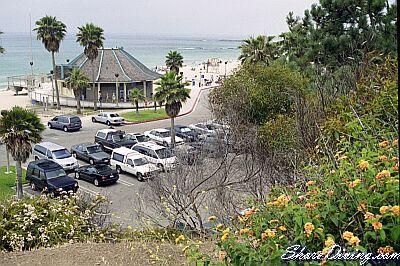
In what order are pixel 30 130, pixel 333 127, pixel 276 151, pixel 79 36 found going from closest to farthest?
pixel 333 127
pixel 276 151
pixel 30 130
pixel 79 36

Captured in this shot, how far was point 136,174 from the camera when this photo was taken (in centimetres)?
2052

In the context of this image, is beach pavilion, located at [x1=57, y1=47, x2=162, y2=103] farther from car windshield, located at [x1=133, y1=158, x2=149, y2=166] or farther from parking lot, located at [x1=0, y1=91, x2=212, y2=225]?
car windshield, located at [x1=133, y1=158, x2=149, y2=166]

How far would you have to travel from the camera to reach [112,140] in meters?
25.7

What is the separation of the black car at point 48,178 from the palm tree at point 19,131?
111cm

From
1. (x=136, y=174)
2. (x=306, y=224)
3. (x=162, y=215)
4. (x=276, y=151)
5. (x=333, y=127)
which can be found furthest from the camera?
(x=136, y=174)

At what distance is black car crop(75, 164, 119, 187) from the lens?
62.5ft

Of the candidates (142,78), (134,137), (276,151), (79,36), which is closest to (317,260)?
(276,151)

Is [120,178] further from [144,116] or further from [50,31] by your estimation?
[50,31]

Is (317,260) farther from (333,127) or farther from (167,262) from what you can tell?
(333,127)

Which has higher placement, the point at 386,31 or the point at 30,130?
the point at 386,31

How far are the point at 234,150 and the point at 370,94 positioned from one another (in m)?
7.67

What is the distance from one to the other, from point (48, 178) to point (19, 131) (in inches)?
92.8

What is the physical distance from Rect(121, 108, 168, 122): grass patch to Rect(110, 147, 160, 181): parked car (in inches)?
537

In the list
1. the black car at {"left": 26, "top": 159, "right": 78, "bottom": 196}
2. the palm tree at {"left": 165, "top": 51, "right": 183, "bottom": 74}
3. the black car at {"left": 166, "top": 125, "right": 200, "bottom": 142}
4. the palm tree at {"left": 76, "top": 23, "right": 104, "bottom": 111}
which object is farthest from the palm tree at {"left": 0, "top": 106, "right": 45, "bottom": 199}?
the palm tree at {"left": 165, "top": 51, "right": 183, "bottom": 74}
